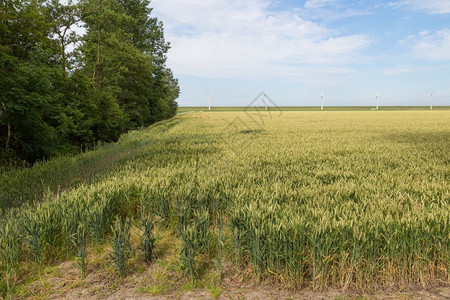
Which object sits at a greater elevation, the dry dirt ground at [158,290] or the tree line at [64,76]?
the tree line at [64,76]

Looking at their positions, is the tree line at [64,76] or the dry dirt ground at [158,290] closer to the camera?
the dry dirt ground at [158,290]

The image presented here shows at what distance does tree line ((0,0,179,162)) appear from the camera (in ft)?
46.0

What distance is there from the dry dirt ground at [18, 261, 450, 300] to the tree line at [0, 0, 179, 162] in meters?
11.6

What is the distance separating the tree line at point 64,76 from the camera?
Result: 14.0 m

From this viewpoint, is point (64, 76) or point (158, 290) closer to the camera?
point (158, 290)

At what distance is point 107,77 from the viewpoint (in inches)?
1270

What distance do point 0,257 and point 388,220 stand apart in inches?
205

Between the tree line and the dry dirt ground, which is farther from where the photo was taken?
the tree line

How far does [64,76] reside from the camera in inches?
834

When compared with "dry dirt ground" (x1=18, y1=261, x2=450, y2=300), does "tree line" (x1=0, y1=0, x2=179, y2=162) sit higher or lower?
higher

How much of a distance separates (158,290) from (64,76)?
22269 mm

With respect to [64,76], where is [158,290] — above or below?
below

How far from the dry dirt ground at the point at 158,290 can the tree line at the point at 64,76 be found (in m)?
11.6

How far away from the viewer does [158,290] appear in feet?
11.5
